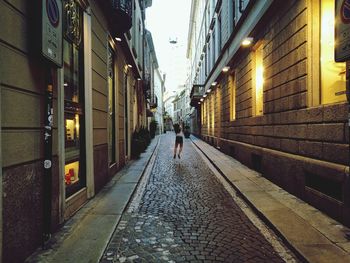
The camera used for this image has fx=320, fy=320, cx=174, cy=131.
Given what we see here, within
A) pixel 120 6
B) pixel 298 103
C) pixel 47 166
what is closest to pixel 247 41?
pixel 120 6

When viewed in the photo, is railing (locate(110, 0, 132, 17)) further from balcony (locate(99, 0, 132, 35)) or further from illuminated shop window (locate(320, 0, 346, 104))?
illuminated shop window (locate(320, 0, 346, 104))

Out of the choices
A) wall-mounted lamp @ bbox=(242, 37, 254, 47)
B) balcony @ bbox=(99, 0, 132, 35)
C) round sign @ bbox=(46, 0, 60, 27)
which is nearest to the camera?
round sign @ bbox=(46, 0, 60, 27)

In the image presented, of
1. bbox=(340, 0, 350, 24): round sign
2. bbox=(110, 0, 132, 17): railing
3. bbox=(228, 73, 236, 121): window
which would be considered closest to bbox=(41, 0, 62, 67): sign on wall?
bbox=(340, 0, 350, 24): round sign

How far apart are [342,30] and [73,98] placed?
4.73 m

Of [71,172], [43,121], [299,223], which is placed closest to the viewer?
[43,121]

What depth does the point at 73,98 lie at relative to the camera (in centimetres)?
627

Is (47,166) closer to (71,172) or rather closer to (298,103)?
(71,172)

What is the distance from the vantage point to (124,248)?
164 inches

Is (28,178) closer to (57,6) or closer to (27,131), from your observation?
(27,131)

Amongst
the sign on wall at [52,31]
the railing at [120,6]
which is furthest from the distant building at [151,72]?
the sign on wall at [52,31]

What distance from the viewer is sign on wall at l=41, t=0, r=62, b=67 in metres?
3.95

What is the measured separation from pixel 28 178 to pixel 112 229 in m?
1.55

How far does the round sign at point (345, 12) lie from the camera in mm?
4090

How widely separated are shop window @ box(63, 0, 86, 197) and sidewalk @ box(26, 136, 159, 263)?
0.56 metres
